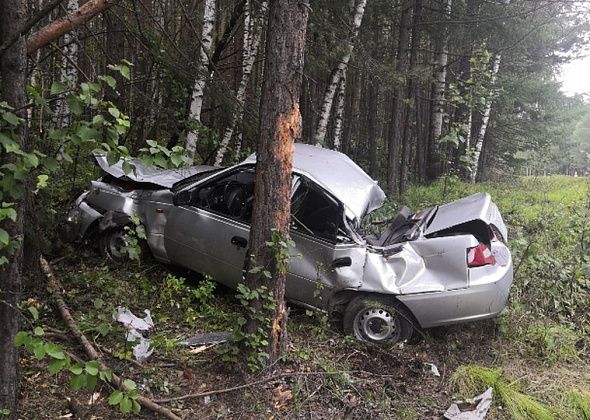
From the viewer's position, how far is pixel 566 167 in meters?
51.1

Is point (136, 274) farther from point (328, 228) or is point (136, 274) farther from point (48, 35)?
point (48, 35)

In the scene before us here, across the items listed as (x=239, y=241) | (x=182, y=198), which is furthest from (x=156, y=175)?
(x=239, y=241)

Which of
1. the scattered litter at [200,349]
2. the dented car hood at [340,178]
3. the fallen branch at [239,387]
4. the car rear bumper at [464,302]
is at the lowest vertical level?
the scattered litter at [200,349]

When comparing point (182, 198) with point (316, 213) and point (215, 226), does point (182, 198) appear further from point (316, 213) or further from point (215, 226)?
point (316, 213)

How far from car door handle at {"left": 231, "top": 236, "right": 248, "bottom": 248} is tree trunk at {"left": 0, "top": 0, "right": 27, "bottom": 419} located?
269cm

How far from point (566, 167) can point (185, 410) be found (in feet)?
182

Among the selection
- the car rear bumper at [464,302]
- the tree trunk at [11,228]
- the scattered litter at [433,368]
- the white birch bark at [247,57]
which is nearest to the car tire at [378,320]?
the car rear bumper at [464,302]

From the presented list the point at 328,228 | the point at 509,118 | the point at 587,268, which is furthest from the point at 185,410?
the point at 509,118

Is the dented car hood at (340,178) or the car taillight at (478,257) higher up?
the dented car hood at (340,178)

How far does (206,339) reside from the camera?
483 cm

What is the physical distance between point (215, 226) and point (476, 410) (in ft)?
10.5

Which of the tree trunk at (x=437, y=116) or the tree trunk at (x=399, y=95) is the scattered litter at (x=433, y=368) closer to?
the tree trunk at (x=399, y=95)

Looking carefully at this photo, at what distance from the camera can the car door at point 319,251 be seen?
5.15 metres

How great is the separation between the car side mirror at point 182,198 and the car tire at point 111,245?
2.81 ft
